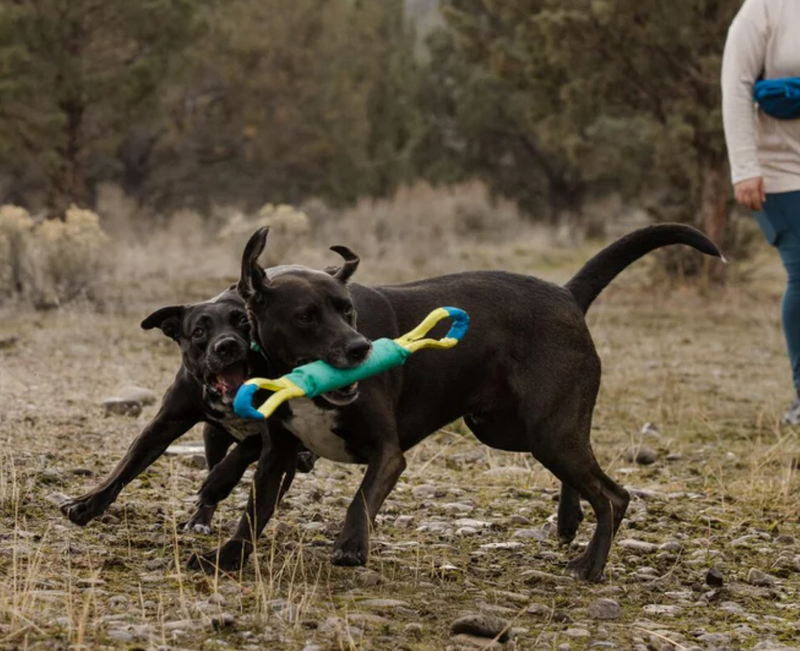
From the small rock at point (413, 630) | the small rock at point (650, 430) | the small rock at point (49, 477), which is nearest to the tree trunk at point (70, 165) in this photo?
the small rock at point (650, 430)

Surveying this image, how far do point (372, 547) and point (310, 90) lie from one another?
25892 mm

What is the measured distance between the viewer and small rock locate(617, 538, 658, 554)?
204 inches

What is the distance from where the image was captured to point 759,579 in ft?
15.6

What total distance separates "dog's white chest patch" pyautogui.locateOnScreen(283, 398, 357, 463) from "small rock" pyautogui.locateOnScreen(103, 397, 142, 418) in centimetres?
336

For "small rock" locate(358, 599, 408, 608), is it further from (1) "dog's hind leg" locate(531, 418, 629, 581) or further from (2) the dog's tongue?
(2) the dog's tongue

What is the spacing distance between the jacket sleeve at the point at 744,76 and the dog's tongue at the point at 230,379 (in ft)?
11.9

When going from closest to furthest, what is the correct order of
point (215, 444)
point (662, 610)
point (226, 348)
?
→ point (662, 610) < point (226, 348) < point (215, 444)

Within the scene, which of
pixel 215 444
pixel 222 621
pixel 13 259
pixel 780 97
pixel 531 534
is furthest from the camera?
pixel 13 259

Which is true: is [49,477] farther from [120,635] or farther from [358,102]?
[358,102]

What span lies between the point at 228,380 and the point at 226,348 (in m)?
0.14

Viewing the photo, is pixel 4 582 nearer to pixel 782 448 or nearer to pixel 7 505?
pixel 7 505

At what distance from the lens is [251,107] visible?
30062 millimetres

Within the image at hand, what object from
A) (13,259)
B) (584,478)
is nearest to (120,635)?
(584,478)

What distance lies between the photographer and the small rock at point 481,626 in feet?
12.4
